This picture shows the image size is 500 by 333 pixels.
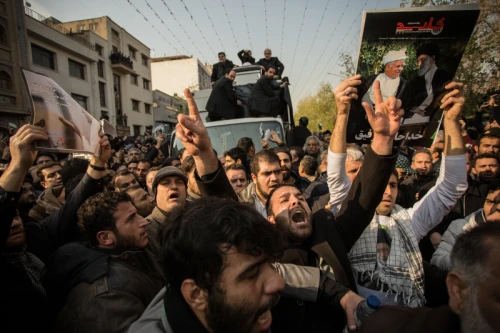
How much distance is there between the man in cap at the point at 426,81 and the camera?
2.28 metres

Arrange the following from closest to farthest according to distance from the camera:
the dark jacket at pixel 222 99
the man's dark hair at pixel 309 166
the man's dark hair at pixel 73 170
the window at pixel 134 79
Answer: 1. the man's dark hair at pixel 73 170
2. the man's dark hair at pixel 309 166
3. the dark jacket at pixel 222 99
4. the window at pixel 134 79

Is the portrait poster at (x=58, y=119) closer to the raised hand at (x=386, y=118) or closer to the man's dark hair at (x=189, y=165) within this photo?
the man's dark hair at (x=189, y=165)

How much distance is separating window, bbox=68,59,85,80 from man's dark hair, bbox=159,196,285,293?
99.5 ft

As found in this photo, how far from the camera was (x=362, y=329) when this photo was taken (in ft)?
4.33

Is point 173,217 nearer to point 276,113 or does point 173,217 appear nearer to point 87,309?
point 87,309

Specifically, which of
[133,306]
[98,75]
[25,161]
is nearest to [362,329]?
[133,306]

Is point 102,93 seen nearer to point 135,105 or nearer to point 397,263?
point 135,105

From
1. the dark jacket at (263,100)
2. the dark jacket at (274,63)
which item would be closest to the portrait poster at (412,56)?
the dark jacket at (263,100)

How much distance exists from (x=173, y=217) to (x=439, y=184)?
5.86 ft

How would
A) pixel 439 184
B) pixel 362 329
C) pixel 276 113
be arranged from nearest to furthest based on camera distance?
1. pixel 362 329
2. pixel 439 184
3. pixel 276 113

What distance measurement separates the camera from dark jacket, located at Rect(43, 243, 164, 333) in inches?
56.9

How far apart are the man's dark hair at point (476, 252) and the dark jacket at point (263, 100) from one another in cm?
604

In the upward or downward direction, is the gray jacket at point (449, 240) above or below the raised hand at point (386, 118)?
below

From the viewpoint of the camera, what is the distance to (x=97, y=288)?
1519 millimetres
